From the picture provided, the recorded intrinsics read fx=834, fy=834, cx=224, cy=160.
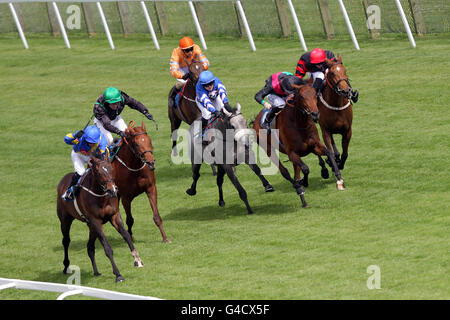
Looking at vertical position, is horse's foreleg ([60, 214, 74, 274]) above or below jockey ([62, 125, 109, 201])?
below

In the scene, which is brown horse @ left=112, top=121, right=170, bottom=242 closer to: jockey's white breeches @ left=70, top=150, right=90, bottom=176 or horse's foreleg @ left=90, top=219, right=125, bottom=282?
jockey's white breeches @ left=70, top=150, right=90, bottom=176

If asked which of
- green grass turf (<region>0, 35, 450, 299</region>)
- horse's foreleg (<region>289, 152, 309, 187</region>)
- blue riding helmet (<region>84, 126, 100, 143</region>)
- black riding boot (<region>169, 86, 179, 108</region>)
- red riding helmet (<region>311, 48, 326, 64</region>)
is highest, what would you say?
blue riding helmet (<region>84, 126, 100, 143</region>)

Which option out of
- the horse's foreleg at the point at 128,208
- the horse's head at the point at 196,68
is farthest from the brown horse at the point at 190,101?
the horse's foreleg at the point at 128,208

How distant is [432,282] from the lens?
9.24 meters

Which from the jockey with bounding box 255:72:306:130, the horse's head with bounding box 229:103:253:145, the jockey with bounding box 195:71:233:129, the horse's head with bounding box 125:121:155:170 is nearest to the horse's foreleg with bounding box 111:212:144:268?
the horse's head with bounding box 125:121:155:170

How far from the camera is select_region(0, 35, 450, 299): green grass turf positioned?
10.2m

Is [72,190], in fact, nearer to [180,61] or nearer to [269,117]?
[269,117]

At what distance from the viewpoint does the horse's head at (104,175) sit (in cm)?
1037

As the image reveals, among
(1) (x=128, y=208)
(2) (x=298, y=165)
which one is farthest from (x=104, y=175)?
(2) (x=298, y=165)

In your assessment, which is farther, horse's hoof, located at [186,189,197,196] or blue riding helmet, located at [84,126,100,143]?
horse's hoof, located at [186,189,197,196]

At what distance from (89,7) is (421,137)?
16.8 meters

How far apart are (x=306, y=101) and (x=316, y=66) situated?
5.84ft

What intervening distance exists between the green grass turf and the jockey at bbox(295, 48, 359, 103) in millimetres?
1759
